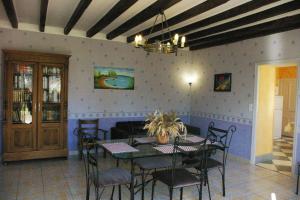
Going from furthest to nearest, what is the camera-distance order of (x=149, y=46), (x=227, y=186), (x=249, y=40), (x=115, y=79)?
(x=115, y=79)
(x=249, y=40)
(x=227, y=186)
(x=149, y=46)

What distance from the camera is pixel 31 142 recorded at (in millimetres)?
4570

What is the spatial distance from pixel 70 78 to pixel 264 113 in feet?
12.7

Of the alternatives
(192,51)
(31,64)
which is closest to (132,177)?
(31,64)

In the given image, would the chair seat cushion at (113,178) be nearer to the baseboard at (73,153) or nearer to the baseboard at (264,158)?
the baseboard at (73,153)

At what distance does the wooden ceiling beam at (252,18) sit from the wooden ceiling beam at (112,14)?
5.68 feet

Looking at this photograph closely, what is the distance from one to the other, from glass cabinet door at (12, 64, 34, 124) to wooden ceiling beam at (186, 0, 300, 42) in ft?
10.1

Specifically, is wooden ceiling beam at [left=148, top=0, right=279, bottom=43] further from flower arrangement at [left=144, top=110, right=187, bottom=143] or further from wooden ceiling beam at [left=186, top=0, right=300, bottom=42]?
flower arrangement at [left=144, top=110, right=187, bottom=143]

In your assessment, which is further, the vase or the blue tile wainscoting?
the blue tile wainscoting

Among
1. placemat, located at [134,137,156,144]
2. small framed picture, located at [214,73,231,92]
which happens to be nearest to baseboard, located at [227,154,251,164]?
small framed picture, located at [214,73,231,92]

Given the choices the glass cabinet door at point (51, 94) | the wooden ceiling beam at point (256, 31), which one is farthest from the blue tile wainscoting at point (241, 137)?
the glass cabinet door at point (51, 94)

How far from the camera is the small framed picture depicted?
17.6ft

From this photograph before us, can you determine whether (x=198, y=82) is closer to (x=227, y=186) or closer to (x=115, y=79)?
(x=115, y=79)

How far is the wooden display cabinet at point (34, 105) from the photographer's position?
4.39 meters

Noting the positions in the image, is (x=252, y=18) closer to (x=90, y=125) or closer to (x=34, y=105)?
(x=90, y=125)
